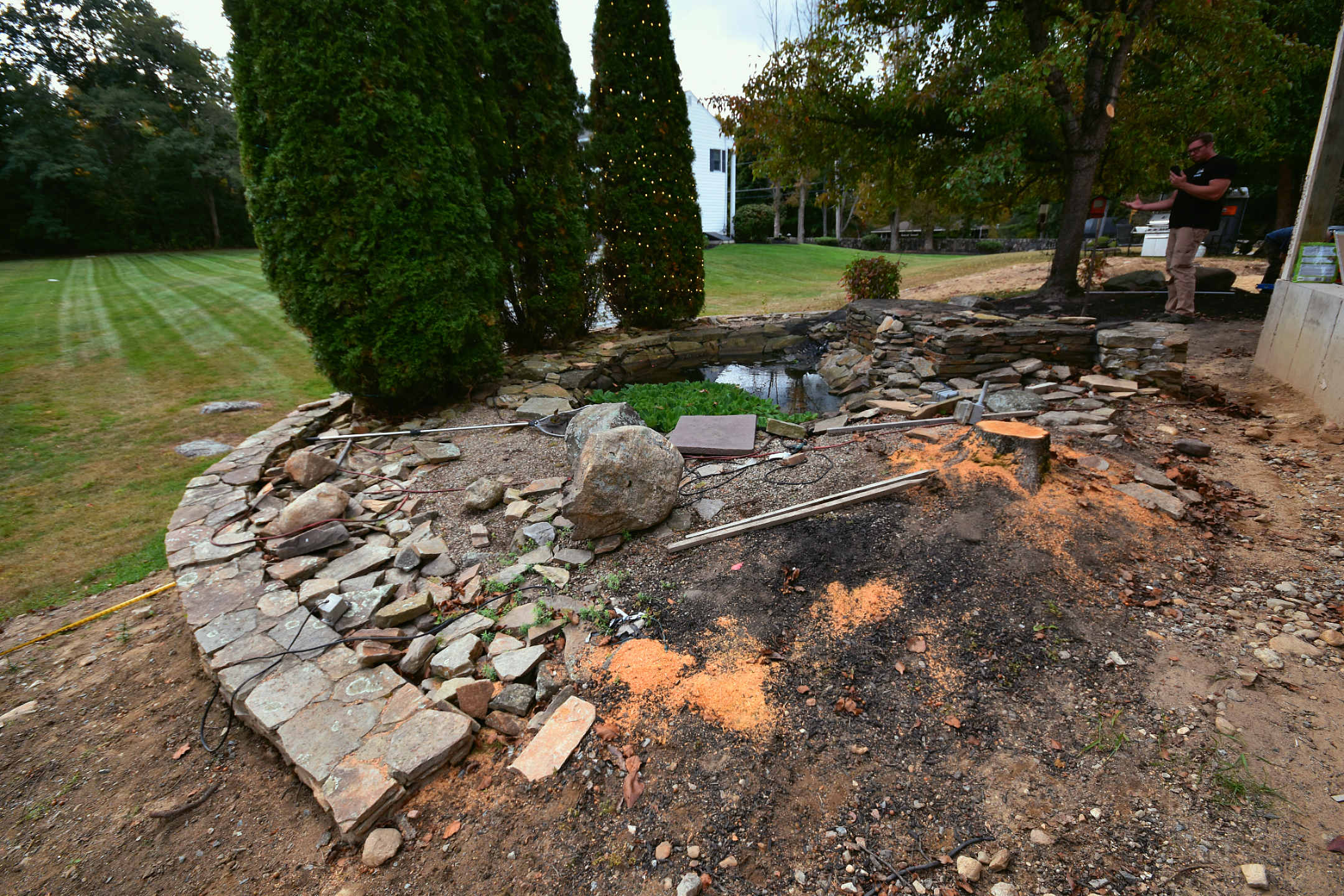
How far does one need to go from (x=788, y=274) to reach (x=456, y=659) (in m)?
18.2

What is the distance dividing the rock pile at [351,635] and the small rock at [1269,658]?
274 cm

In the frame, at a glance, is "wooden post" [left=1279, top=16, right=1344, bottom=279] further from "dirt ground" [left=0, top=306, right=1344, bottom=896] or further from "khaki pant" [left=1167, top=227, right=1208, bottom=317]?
"dirt ground" [left=0, top=306, right=1344, bottom=896]

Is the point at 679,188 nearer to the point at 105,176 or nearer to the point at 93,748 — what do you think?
the point at 93,748

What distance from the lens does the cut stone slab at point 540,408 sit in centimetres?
536

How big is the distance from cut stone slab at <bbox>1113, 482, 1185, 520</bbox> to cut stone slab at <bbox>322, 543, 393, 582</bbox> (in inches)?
174

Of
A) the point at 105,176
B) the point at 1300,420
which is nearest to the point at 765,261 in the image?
the point at 1300,420

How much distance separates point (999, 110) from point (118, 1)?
3624cm

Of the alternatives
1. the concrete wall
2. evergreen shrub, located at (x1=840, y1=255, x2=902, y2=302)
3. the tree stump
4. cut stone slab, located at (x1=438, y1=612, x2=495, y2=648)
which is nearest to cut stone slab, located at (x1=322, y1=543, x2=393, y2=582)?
cut stone slab, located at (x1=438, y1=612, x2=495, y2=648)

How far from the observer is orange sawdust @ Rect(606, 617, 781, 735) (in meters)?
2.24

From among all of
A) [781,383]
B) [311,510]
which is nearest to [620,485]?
[311,510]

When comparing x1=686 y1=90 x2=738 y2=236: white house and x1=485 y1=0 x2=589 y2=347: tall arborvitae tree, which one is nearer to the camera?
x1=485 y1=0 x2=589 y2=347: tall arborvitae tree

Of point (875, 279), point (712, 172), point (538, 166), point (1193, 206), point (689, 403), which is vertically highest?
point (712, 172)

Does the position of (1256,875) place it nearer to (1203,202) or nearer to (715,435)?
(715,435)

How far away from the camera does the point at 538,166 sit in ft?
21.4
